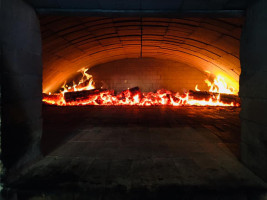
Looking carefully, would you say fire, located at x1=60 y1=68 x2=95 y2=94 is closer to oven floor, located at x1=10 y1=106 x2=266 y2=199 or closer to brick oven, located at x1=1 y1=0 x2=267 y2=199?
→ brick oven, located at x1=1 y1=0 x2=267 y2=199

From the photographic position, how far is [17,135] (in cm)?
255

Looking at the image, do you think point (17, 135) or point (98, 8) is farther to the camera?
point (98, 8)

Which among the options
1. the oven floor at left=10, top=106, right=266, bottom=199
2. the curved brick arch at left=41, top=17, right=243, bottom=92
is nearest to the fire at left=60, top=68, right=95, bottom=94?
the curved brick arch at left=41, top=17, right=243, bottom=92

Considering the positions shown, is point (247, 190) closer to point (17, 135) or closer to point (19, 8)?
point (17, 135)

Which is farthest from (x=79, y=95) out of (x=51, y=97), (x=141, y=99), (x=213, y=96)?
(x=213, y=96)

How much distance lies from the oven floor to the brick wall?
347 inches

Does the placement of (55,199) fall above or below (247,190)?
below

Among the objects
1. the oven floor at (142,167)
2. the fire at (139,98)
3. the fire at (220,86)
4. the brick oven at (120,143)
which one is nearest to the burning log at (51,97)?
the fire at (139,98)

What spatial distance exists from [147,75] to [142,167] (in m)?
10.9

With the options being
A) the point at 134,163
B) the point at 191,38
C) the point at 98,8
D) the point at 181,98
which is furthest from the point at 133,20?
the point at 181,98

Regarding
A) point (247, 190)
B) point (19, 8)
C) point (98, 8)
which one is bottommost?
point (247, 190)

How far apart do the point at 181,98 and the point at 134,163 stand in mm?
9289

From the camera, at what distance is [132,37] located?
788 centimetres

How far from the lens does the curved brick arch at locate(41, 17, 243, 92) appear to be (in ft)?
17.5
